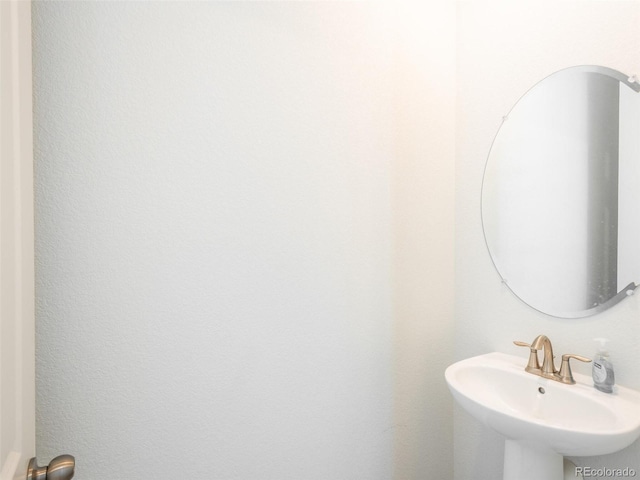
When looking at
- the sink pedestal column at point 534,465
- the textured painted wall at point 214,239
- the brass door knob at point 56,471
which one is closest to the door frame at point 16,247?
the brass door knob at point 56,471

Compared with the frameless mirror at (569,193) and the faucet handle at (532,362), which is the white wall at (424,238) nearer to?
the frameless mirror at (569,193)

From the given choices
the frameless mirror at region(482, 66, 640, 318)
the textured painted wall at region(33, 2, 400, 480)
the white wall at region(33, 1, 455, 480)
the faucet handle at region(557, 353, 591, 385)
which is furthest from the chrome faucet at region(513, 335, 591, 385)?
the textured painted wall at region(33, 2, 400, 480)

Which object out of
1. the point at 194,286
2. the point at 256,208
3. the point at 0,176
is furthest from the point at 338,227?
the point at 0,176

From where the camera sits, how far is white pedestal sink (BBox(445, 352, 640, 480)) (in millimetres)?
855

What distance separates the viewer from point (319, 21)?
1182 millimetres

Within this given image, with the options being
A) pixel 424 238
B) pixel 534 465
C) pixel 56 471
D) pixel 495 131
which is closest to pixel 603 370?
pixel 534 465

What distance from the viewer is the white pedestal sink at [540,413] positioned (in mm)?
855

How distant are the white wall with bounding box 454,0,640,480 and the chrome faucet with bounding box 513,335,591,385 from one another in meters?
0.07

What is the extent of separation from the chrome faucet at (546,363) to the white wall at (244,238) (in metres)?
0.36

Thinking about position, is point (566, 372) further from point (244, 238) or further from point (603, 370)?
point (244, 238)

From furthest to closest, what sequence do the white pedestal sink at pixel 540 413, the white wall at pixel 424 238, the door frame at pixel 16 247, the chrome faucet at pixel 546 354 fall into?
the white wall at pixel 424 238
the chrome faucet at pixel 546 354
the white pedestal sink at pixel 540 413
the door frame at pixel 16 247

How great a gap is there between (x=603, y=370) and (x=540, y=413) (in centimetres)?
23

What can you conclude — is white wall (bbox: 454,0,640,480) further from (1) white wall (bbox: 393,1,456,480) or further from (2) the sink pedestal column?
(2) the sink pedestal column

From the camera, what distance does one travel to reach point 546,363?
1.14 meters
